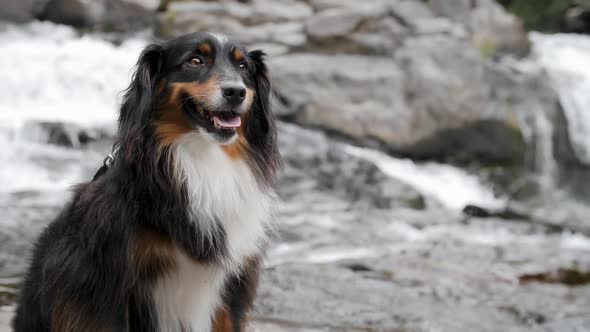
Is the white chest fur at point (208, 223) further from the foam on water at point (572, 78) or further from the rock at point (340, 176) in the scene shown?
the foam on water at point (572, 78)

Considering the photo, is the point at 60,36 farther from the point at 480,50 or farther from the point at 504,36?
the point at 504,36

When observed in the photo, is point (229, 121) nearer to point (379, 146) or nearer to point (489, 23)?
point (379, 146)

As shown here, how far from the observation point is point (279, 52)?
36.0 ft

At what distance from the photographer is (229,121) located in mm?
3016

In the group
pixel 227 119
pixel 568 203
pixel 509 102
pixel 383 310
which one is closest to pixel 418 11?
pixel 509 102

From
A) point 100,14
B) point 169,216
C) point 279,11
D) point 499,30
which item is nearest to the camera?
point 169,216

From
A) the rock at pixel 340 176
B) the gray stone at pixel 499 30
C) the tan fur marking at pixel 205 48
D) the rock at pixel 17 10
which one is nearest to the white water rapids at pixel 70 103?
the rock at pixel 17 10

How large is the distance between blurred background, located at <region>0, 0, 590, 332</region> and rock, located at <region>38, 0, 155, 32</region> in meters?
0.02

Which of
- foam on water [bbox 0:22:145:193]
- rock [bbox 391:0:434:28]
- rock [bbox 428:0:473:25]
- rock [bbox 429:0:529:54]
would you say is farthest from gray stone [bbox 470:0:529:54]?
foam on water [bbox 0:22:145:193]

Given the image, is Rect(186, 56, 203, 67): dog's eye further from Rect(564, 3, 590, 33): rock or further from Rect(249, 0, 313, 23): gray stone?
Rect(564, 3, 590, 33): rock

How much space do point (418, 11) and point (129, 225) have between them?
34.4 feet

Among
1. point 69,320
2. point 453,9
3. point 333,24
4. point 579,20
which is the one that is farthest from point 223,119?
point 579,20

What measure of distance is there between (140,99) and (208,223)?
23.1 inches

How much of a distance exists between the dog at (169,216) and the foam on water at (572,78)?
9.18 meters
